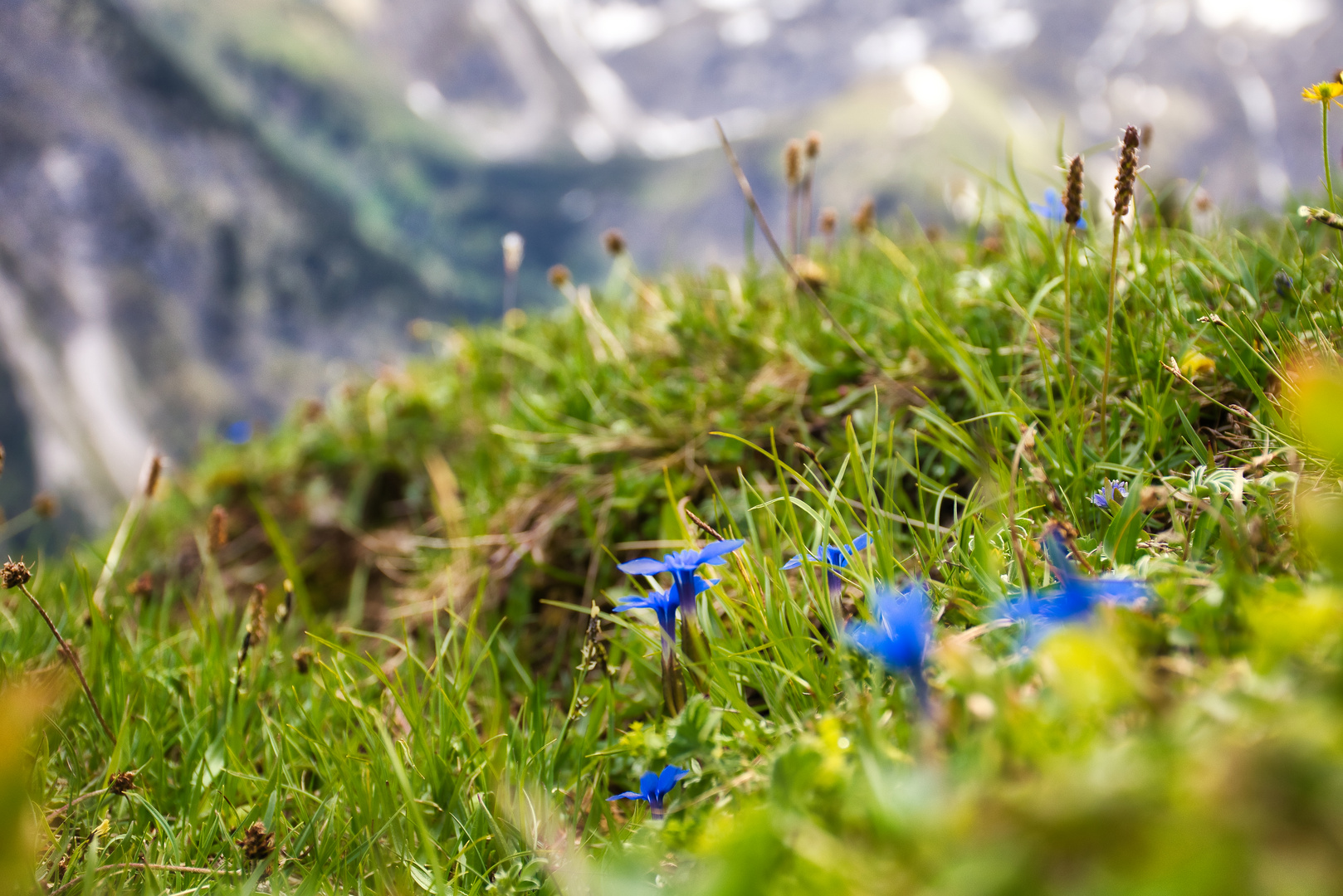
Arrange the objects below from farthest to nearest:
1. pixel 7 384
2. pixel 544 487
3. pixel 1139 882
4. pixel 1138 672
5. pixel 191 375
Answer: pixel 191 375 → pixel 7 384 → pixel 544 487 → pixel 1138 672 → pixel 1139 882

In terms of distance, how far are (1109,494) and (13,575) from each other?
217 cm

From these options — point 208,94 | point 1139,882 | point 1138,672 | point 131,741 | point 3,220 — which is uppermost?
point 208,94

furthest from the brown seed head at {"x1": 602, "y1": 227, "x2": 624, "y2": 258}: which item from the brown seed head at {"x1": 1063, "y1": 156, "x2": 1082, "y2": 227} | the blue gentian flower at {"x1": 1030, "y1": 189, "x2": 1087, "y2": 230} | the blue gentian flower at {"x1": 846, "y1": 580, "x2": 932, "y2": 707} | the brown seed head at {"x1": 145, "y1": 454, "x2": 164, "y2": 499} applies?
the blue gentian flower at {"x1": 846, "y1": 580, "x2": 932, "y2": 707}

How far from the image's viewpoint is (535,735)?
1.43m

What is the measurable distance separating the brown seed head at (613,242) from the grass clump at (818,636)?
16cm

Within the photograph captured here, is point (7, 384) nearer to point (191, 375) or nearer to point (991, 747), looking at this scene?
point (191, 375)

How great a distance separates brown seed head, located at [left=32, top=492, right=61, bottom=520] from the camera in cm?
309

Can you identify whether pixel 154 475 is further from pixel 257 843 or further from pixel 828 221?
pixel 828 221

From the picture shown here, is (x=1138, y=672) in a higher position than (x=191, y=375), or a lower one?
higher

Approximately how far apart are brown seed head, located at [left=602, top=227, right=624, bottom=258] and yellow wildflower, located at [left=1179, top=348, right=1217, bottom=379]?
233cm

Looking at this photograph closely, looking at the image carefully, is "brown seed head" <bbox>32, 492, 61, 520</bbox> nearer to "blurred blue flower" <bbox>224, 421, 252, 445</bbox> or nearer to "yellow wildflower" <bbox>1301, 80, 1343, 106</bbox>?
"blurred blue flower" <bbox>224, 421, 252, 445</bbox>

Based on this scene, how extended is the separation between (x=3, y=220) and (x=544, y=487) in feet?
225

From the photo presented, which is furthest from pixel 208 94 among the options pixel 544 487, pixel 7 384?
pixel 544 487

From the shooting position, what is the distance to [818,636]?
45.5 inches
